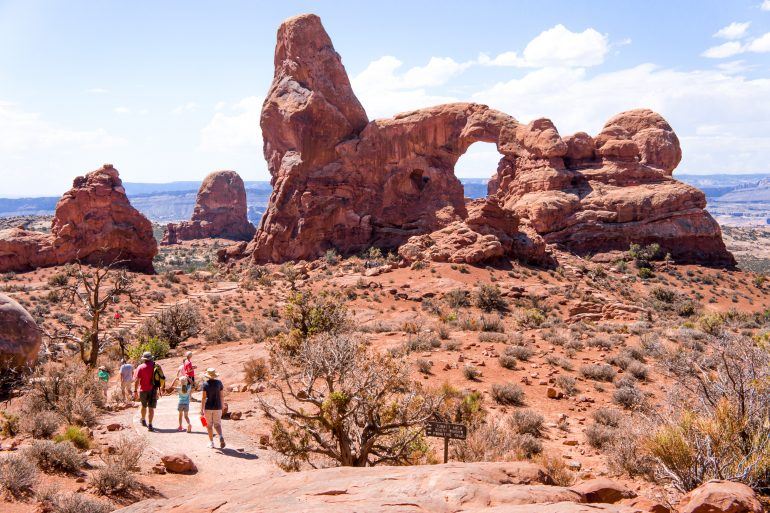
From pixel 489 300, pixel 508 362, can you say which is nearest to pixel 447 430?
pixel 508 362

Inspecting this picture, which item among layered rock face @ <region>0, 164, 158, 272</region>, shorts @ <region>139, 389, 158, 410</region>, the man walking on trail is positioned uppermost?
layered rock face @ <region>0, 164, 158, 272</region>

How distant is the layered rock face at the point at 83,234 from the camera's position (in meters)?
38.3

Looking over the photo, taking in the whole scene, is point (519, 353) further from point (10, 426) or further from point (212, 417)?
point (10, 426)

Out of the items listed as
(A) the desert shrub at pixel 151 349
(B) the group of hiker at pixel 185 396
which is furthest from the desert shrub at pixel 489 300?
(B) the group of hiker at pixel 185 396

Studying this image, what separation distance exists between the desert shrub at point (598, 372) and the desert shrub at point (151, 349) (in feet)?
42.1

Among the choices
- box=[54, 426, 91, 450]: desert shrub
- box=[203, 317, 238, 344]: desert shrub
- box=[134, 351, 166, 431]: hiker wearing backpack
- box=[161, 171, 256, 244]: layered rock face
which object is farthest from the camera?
box=[161, 171, 256, 244]: layered rock face

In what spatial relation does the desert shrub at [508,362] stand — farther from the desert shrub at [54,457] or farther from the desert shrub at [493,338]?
the desert shrub at [54,457]

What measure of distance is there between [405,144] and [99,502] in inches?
1556

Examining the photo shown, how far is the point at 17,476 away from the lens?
6160mm

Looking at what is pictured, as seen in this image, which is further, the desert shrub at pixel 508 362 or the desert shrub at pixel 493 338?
the desert shrub at pixel 493 338

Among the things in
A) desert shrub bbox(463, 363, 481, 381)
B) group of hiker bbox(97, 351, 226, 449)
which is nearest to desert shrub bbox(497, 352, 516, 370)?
desert shrub bbox(463, 363, 481, 381)

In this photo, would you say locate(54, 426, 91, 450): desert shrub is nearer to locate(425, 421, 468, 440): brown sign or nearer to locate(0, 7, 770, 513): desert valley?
locate(0, 7, 770, 513): desert valley

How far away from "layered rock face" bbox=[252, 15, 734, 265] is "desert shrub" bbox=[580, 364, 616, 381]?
19.4 m

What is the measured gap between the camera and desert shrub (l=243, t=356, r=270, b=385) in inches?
539
